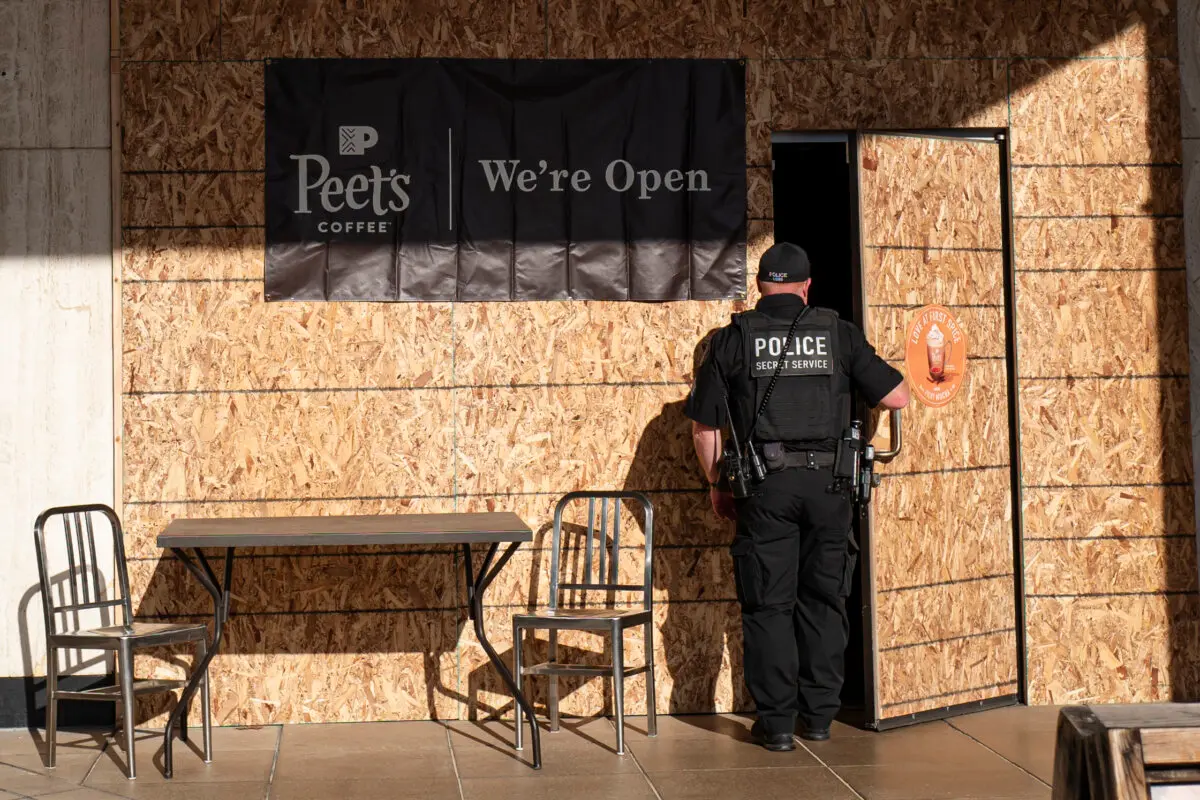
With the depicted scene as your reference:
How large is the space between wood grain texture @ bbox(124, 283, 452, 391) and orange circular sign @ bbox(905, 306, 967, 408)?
1.87 m

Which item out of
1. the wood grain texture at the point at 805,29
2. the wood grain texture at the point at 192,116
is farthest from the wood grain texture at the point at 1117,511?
the wood grain texture at the point at 192,116

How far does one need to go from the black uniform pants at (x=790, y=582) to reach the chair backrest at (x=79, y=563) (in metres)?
2.29

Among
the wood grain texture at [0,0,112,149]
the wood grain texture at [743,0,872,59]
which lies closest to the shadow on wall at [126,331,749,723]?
the wood grain texture at [743,0,872,59]

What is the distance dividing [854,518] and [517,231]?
1.78m

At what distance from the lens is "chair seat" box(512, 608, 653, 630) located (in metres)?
5.03

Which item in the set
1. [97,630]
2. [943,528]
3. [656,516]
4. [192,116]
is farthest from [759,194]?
[97,630]

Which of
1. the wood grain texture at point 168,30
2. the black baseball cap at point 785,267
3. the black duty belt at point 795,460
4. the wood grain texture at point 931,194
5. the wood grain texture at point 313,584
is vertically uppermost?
the wood grain texture at point 168,30

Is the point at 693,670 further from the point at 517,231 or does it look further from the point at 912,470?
the point at 517,231

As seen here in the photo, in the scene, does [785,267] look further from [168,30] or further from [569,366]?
[168,30]

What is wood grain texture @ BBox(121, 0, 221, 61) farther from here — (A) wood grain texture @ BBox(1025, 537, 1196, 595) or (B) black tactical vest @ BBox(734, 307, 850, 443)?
(A) wood grain texture @ BBox(1025, 537, 1196, 595)

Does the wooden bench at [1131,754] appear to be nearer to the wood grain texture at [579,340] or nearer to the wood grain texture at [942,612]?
the wood grain texture at [942,612]

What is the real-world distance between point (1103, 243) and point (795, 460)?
6.15 ft

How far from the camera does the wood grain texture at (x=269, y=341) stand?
18.3 feet

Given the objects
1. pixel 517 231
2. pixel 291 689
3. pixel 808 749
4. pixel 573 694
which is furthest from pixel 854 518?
pixel 291 689
